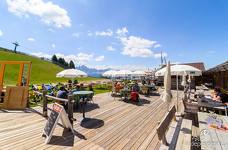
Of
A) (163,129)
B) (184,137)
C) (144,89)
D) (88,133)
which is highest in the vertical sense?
(144,89)

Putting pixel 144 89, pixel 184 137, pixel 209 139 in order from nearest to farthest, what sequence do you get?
pixel 209 139 → pixel 184 137 → pixel 144 89

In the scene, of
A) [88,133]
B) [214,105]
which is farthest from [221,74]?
[88,133]

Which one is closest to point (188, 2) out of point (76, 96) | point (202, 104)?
point (202, 104)

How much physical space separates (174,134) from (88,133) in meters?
2.88

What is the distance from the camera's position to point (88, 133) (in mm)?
5637

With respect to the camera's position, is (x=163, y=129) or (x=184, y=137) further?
(x=184, y=137)

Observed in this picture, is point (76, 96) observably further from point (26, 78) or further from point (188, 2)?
point (188, 2)

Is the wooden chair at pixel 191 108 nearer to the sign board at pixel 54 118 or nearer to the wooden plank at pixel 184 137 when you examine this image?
the wooden plank at pixel 184 137

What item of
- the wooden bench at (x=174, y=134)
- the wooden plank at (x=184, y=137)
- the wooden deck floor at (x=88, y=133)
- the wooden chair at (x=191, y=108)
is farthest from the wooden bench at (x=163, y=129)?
the wooden chair at (x=191, y=108)

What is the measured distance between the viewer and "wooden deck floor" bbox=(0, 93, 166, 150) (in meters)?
4.71

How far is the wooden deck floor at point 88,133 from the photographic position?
471 centimetres

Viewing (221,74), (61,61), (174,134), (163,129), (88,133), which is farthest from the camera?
(61,61)

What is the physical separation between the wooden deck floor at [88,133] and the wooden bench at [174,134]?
1.62ft

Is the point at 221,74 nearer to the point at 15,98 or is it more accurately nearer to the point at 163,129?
the point at 163,129
